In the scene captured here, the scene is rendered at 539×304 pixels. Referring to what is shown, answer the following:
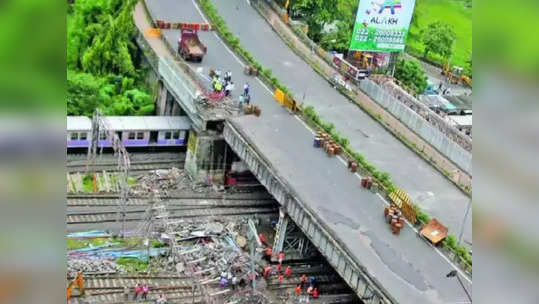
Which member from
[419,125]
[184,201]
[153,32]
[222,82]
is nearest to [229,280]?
[184,201]

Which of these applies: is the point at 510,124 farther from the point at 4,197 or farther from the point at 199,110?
the point at 199,110

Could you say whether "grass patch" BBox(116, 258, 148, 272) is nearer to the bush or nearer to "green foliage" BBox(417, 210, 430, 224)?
"green foliage" BBox(417, 210, 430, 224)

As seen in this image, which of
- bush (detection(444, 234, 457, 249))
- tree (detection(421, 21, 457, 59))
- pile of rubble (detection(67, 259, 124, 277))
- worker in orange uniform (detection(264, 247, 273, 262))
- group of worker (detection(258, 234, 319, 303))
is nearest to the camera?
bush (detection(444, 234, 457, 249))

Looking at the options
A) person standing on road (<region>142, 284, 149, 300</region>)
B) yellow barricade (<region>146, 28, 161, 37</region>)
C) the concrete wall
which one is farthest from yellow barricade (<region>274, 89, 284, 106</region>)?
person standing on road (<region>142, 284, 149, 300</region>)

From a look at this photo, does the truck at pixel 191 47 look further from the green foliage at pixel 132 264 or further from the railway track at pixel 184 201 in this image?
the green foliage at pixel 132 264

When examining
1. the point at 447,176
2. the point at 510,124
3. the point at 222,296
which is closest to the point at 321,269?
the point at 222,296

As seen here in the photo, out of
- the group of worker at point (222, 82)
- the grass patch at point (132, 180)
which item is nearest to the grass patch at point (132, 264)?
the grass patch at point (132, 180)
